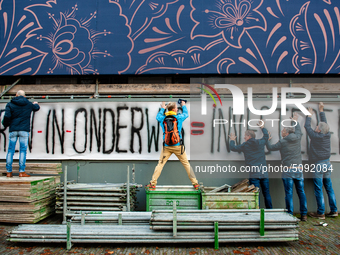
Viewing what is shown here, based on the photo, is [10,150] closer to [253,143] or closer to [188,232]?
Answer: [188,232]

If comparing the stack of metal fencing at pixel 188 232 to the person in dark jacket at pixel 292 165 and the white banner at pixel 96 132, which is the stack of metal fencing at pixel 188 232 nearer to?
the person in dark jacket at pixel 292 165

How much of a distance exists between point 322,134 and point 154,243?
4635mm

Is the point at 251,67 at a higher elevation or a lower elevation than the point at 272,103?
higher

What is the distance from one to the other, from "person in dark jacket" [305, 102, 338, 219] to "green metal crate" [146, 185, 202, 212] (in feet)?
9.86

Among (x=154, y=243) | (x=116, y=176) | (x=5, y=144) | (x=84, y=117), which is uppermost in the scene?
(x=84, y=117)

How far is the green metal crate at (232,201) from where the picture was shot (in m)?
5.14

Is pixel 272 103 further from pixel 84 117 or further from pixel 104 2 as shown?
pixel 104 2

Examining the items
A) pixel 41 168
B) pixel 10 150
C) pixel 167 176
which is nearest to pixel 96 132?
pixel 41 168

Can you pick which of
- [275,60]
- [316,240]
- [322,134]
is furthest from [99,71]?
[316,240]

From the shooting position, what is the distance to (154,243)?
4.50 metres

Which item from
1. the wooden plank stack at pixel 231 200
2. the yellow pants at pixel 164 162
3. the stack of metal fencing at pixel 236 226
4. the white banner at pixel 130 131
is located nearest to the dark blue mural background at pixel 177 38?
the white banner at pixel 130 131

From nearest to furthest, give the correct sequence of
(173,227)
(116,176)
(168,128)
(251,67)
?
(173,227) < (168,128) < (116,176) < (251,67)

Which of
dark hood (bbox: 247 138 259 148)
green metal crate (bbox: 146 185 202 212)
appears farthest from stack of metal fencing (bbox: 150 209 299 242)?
dark hood (bbox: 247 138 259 148)

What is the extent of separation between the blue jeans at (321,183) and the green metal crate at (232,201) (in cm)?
191
